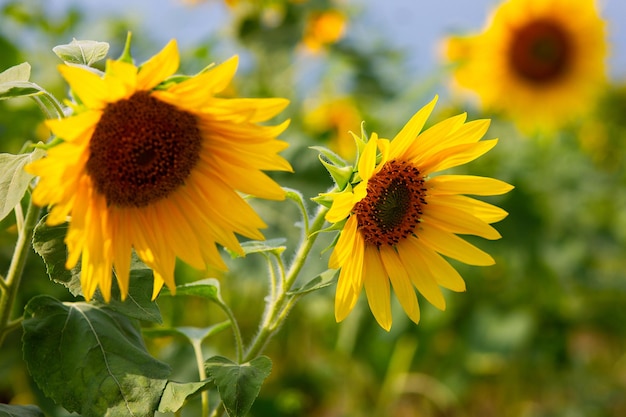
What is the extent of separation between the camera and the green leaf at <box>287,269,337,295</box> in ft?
2.06

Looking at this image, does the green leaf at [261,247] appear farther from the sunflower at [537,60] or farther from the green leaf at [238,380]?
the sunflower at [537,60]

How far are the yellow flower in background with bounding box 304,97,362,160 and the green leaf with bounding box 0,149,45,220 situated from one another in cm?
169

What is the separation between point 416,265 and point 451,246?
0.12ft

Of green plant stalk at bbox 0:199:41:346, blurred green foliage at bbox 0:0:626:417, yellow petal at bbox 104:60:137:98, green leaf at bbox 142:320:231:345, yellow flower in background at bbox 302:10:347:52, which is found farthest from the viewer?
yellow flower in background at bbox 302:10:347:52

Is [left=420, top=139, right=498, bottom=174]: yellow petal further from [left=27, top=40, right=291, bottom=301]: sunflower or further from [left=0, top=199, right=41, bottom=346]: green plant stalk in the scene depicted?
[left=0, top=199, right=41, bottom=346]: green plant stalk

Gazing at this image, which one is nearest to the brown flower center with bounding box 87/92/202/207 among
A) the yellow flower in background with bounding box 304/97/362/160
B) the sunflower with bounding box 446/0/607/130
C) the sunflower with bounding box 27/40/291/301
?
the sunflower with bounding box 27/40/291/301

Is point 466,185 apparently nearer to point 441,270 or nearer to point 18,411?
point 441,270

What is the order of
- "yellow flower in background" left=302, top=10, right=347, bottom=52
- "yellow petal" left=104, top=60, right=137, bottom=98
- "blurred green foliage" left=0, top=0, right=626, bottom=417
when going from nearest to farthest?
"yellow petal" left=104, top=60, right=137, bottom=98 < "blurred green foliage" left=0, top=0, right=626, bottom=417 < "yellow flower in background" left=302, top=10, right=347, bottom=52

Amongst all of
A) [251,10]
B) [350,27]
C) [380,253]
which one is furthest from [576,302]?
[380,253]

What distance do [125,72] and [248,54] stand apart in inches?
62.5

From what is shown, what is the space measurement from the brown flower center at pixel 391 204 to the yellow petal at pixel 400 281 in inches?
0.4

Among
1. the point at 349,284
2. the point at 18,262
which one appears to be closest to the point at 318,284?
the point at 349,284

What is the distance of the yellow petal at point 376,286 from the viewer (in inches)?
27.1

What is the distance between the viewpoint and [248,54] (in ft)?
6.92
